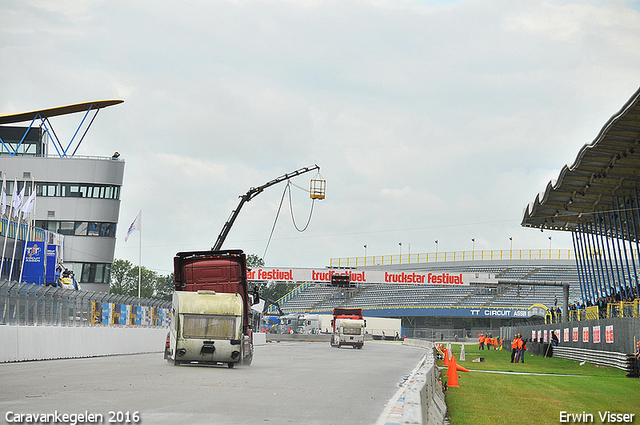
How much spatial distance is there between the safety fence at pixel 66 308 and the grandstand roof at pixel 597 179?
22717 mm

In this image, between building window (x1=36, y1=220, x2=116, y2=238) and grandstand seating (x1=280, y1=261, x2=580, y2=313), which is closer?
building window (x1=36, y1=220, x2=116, y2=238)

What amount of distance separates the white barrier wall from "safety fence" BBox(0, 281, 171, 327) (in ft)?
0.88

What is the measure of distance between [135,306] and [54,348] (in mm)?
9735

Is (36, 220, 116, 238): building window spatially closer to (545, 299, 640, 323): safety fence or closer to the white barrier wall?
the white barrier wall

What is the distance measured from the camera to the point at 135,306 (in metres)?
36.7

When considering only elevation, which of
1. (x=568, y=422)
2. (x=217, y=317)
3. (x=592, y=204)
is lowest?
(x=568, y=422)

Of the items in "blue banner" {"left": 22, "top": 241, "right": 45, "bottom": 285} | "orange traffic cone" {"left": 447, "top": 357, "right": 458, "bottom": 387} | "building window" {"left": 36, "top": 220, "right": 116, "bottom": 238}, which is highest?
"building window" {"left": 36, "top": 220, "right": 116, "bottom": 238}

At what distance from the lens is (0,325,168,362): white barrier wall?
Answer: 23.8 m

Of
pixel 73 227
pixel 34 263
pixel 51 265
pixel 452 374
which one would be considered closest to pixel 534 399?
pixel 452 374

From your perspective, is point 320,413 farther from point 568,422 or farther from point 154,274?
point 154,274

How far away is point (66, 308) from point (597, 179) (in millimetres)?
30114

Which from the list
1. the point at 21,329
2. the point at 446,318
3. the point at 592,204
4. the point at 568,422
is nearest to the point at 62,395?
the point at 568,422

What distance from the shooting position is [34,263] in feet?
168

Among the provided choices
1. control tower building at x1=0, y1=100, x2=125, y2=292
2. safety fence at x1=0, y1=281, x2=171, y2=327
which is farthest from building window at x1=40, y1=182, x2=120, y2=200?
safety fence at x1=0, y1=281, x2=171, y2=327
